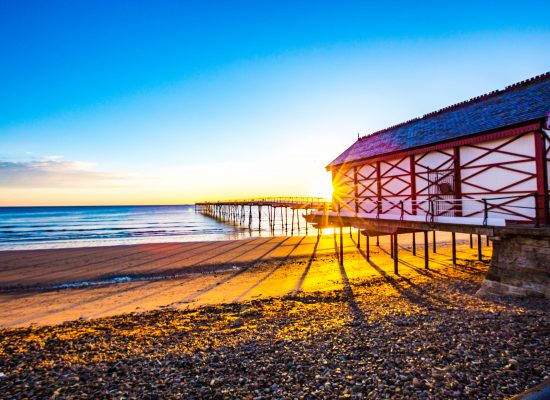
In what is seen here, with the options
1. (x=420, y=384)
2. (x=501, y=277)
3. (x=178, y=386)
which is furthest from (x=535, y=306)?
(x=178, y=386)

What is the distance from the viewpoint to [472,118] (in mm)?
13031

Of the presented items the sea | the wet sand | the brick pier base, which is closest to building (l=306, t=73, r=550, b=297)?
the brick pier base

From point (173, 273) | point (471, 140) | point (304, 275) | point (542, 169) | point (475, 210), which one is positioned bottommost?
point (173, 273)

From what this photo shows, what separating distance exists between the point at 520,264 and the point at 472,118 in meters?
6.54

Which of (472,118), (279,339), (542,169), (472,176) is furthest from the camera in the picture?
(472,118)

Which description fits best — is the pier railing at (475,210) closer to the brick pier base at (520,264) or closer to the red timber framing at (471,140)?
the brick pier base at (520,264)

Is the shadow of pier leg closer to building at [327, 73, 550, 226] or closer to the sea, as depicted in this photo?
building at [327, 73, 550, 226]

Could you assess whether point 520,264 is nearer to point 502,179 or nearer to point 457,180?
point 502,179

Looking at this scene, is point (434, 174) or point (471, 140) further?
point (434, 174)

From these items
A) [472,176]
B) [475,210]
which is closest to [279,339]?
[475,210]

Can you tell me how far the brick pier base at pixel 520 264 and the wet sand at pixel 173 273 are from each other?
590 cm

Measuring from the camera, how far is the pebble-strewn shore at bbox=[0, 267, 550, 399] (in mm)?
5301

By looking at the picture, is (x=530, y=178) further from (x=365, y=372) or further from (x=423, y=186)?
(x=365, y=372)

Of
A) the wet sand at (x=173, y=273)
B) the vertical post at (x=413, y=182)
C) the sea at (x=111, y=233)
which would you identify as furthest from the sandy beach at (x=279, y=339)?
the sea at (x=111, y=233)
